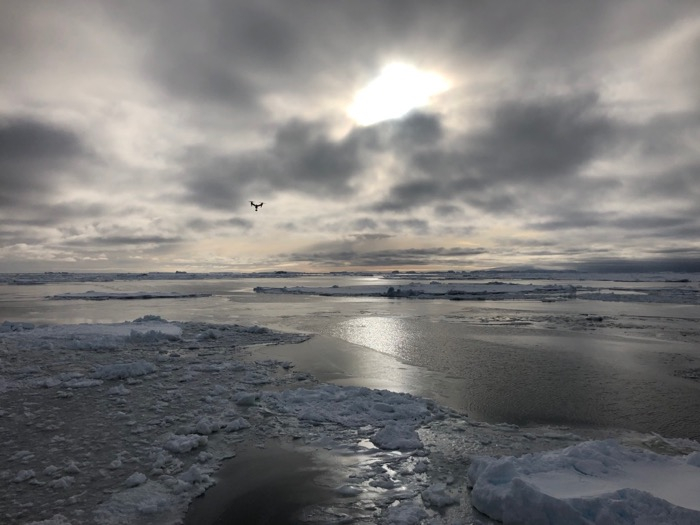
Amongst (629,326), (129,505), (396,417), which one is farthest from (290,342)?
(629,326)

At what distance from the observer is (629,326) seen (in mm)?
18734

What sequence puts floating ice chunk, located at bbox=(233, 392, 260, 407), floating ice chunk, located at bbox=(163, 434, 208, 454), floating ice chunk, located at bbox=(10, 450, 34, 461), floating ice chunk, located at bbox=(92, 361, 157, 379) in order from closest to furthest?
floating ice chunk, located at bbox=(10, 450, 34, 461), floating ice chunk, located at bbox=(163, 434, 208, 454), floating ice chunk, located at bbox=(233, 392, 260, 407), floating ice chunk, located at bbox=(92, 361, 157, 379)

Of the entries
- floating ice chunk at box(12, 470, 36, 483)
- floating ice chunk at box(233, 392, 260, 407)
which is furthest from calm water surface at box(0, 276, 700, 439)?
floating ice chunk at box(12, 470, 36, 483)

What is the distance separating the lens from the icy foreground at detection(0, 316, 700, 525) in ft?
14.4

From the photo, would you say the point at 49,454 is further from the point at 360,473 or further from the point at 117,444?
the point at 360,473

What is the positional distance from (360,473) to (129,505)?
8.73 feet

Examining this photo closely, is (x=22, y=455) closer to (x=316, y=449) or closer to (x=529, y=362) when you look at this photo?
(x=316, y=449)

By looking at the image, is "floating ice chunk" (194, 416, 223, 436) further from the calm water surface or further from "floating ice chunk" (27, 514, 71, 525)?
the calm water surface

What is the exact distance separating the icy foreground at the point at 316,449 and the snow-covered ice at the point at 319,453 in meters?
0.02

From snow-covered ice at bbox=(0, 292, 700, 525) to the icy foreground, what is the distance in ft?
0.07

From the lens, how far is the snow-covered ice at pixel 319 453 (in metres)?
4.39

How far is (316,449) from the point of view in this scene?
6.19 meters

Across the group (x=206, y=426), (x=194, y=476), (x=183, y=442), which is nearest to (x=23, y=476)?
(x=183, y=442)

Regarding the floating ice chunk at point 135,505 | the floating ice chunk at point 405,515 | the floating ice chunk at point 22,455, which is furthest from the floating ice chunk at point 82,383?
the floating ice chunk at point 405,515
